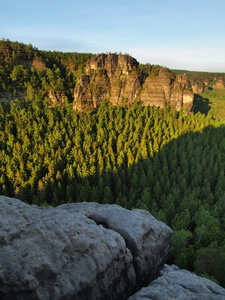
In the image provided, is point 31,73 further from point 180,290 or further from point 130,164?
point 180,290

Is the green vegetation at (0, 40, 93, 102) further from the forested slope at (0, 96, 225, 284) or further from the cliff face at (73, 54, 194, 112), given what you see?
the forested slope at (0, 96, 225, 284)

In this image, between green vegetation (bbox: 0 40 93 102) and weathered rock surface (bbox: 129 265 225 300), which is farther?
green vegetation (bbox: 0 40 93 102)

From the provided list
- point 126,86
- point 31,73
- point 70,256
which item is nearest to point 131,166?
point 70,256

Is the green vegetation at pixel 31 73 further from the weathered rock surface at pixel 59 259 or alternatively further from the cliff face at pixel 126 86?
the weathered rock surface at pixel 59 259

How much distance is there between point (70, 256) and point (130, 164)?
52.8 m

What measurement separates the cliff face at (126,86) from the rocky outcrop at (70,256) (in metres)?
91.7

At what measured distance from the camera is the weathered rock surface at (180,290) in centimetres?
1171

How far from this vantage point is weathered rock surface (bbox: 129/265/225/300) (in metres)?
11.7

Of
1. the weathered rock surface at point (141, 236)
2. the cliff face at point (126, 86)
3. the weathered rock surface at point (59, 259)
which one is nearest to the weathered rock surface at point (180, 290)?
the weathered rock surface at point (141, 236)

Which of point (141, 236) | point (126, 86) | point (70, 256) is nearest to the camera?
point (70, 256)

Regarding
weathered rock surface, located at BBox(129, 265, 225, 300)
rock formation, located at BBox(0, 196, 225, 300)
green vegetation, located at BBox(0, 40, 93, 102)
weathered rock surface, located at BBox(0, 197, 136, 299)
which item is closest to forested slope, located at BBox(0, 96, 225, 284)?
weathered rock surface, located at BBox(129, 265, 225, 300)

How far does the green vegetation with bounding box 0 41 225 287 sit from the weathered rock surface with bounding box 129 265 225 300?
17.4 metres

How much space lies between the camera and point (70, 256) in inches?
428

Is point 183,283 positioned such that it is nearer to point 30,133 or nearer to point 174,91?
point 30,133
